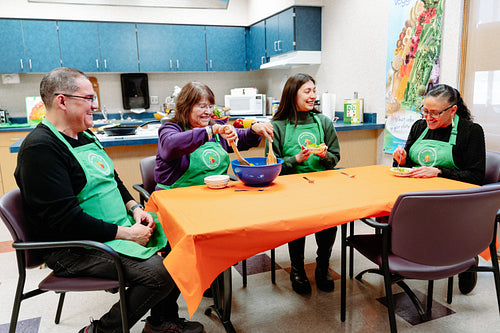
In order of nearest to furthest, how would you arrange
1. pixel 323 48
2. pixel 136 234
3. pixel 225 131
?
pixel 136 234 < pixel 225 131 < pixel 323 48

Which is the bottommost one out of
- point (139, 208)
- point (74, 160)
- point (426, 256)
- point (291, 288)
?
point (291, 288)

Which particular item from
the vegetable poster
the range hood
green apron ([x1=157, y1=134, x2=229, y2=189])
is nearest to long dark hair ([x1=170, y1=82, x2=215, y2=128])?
green apron ([x1=157, y1=134, x2=229, y2=189])

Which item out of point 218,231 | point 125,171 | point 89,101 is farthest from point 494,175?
point 125,171

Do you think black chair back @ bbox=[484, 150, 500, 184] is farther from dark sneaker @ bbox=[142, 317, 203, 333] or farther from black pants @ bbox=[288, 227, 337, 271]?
dark sneaker @ bbox=[142, 317, 203, 333]

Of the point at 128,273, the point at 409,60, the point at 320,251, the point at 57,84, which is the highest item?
the point at 409,60

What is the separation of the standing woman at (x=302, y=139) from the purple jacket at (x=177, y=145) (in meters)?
0.27

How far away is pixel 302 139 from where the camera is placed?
250 centimetres

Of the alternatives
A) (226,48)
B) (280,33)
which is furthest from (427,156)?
(226,48)

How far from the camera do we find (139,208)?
1.92m

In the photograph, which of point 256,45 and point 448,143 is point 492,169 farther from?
point 256,45

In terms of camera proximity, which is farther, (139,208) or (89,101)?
(139,208)

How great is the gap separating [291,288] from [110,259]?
123cm

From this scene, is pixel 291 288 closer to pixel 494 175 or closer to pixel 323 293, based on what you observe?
pixel 323 293

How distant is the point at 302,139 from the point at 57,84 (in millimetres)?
1477
